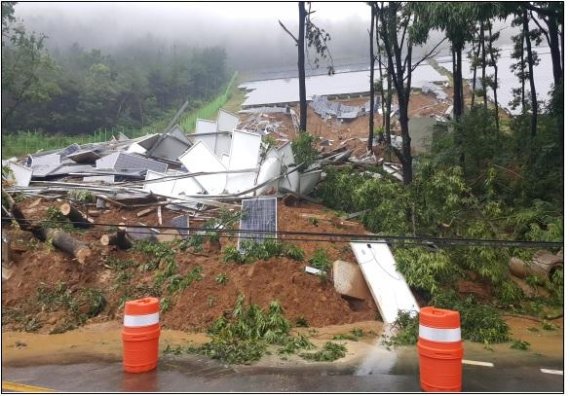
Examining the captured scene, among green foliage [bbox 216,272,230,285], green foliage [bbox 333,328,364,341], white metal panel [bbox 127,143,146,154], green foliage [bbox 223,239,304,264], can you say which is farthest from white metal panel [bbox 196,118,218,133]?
green foliage [bbox 333,328,364,341]

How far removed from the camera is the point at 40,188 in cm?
1040

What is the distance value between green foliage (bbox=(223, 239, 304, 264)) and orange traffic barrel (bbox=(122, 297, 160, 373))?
9.32 ft

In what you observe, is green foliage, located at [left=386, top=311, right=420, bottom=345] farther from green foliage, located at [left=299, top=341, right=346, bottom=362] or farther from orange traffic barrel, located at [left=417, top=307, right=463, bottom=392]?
orange traffic barrel, located at [left=417, top=307, right=463, bottom=392]

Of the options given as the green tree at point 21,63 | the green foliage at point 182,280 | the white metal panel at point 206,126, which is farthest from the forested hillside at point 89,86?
the green foliage at point 182,280

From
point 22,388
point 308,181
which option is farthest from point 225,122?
point 22,388

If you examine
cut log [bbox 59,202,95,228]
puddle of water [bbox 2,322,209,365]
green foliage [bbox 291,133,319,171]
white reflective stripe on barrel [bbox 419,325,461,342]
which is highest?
green foliage [bbox 291,133,319,171]

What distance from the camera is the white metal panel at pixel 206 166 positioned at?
1032 centimetres

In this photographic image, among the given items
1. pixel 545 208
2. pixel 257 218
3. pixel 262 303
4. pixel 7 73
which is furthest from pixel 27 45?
pixel 545 208

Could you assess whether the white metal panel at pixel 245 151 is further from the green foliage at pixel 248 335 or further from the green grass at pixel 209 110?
the green grass at pixel 209 110

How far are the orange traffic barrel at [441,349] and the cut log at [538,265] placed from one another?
156 inches

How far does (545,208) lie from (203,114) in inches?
724

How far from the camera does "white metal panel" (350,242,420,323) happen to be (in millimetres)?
6559

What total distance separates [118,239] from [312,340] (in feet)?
12.7

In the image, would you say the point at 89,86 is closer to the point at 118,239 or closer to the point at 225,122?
the point at 225,122
